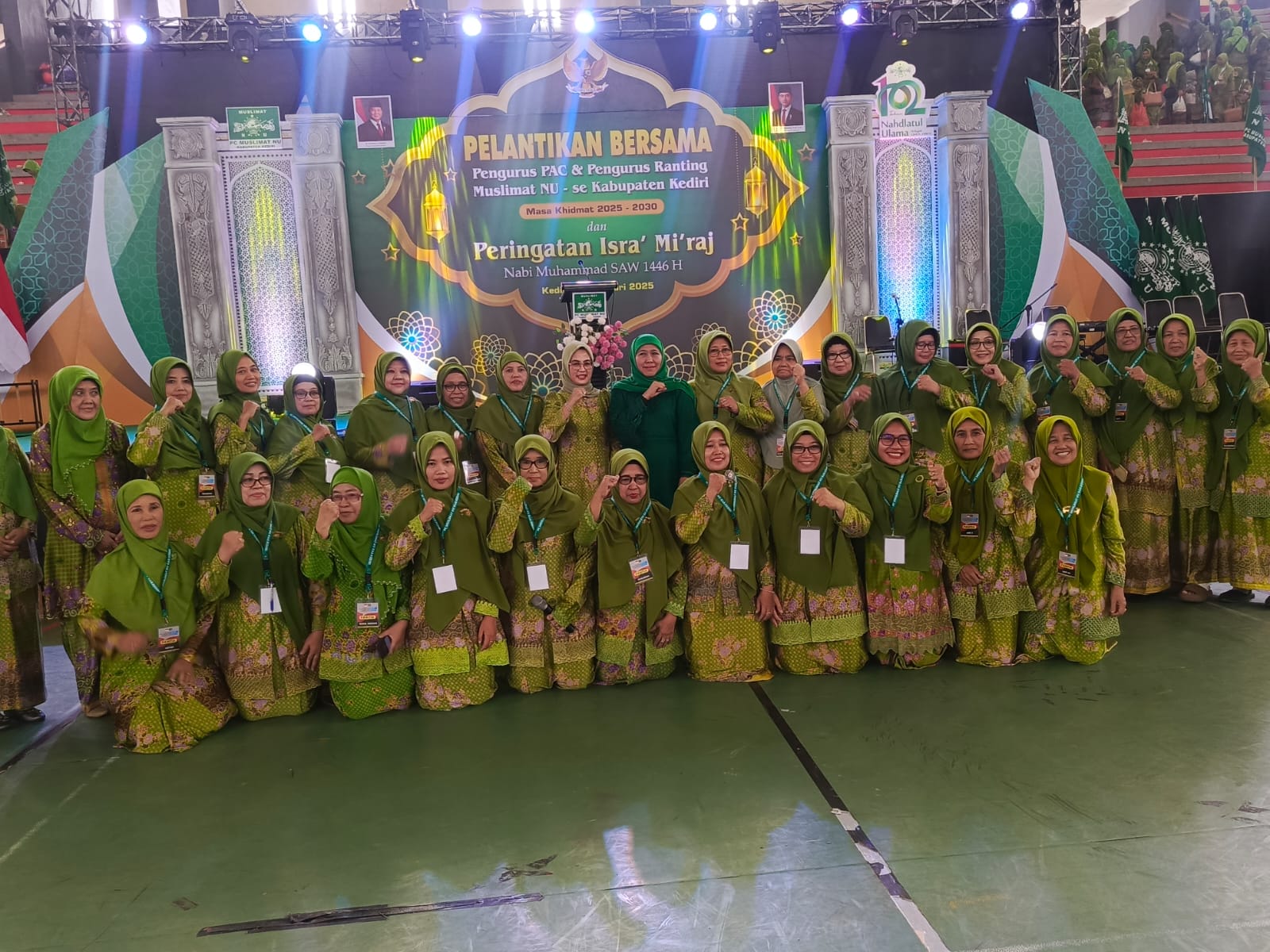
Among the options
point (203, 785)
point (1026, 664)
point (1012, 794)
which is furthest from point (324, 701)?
point (1026, 664)

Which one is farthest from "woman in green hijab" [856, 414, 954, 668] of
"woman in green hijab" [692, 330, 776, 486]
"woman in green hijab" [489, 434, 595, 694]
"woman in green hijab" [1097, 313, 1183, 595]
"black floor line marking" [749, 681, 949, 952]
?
"woman in green hijab" [1097, 313, 1183, 595]

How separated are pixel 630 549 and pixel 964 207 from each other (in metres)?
6.88

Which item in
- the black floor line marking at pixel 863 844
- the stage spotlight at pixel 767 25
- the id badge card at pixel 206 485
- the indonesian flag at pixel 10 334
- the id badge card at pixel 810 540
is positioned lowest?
the black floor line marking at pixel 863 844

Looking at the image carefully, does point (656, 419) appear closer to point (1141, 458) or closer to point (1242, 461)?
point (1141, 458)

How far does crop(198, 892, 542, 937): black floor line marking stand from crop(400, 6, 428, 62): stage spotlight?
25.7 ft

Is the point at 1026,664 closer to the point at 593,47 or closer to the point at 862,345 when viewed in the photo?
the point at 862,345

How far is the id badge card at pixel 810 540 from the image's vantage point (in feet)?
11.1

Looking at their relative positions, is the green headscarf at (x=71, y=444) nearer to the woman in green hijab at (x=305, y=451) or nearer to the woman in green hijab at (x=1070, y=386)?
the woman in green hijab at (x=305, y=451)

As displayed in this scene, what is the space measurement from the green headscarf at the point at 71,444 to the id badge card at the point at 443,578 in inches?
57.7

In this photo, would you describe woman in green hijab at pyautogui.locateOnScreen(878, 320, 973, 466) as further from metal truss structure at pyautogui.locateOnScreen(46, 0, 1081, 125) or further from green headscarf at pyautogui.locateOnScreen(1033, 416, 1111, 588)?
metal truss structure at pyautogui.locateOnScreen(46, 0, 1081, 125)

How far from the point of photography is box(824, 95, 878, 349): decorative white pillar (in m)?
8.50

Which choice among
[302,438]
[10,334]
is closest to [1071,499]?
[302,438]

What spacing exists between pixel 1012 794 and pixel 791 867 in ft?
2.44

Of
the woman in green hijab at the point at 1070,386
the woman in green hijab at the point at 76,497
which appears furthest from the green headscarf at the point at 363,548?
the woman in green hijab at the point at 1070,386
